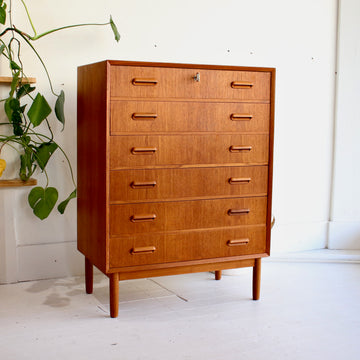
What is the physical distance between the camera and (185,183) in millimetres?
2279

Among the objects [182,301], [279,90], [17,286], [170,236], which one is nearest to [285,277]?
[182,301]

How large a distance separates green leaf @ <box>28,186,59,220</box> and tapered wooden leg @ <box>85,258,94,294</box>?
278 millimetres

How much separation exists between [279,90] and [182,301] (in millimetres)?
1365

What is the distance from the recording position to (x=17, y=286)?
8.62 feet

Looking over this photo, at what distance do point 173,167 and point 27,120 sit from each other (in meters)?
0.83

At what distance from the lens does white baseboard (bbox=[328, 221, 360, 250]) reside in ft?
11.0

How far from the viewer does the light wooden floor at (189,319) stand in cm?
194

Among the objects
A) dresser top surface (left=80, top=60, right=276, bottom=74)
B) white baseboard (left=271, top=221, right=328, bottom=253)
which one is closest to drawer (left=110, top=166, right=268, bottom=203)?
dresser top surface (left=80, top=60, right=276, bottom=74)

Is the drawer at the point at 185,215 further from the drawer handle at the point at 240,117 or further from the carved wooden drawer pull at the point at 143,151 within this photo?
the drawer handle at the point at 240,117

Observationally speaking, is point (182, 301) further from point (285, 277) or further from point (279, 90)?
point (279, 90)

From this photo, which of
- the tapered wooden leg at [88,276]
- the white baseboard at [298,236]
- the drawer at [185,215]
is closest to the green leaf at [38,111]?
the drawer at [185,215]

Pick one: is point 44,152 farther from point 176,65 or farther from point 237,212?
point 237,212

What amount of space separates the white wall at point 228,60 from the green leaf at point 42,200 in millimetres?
166

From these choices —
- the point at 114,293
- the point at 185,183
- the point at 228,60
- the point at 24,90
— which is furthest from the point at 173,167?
the point at 228,60
